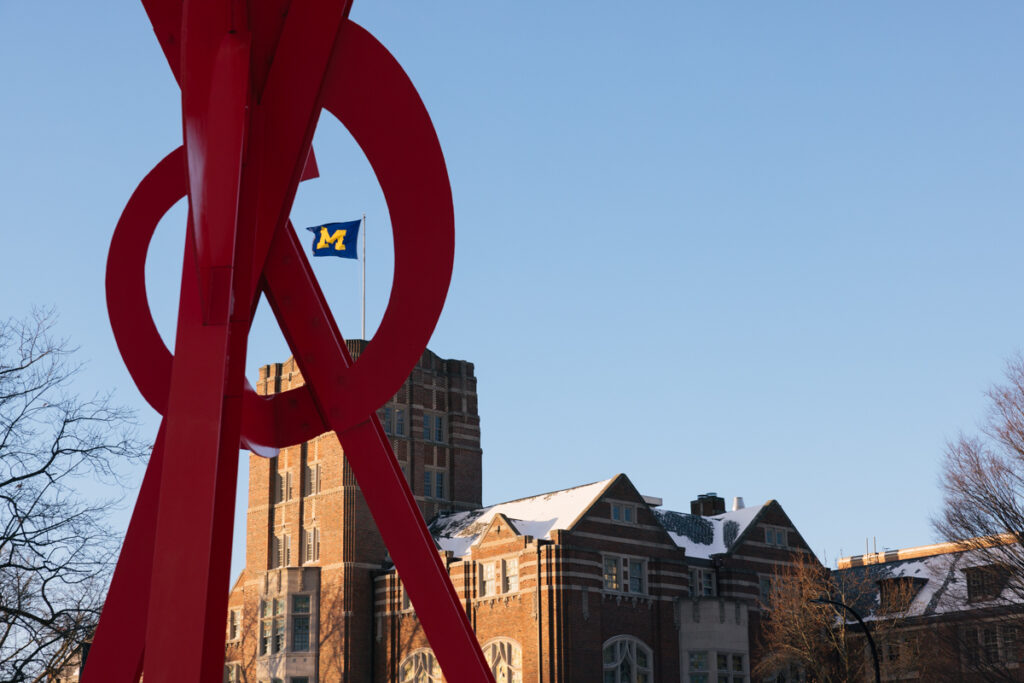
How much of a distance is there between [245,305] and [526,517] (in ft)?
144

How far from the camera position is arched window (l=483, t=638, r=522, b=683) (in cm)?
4950

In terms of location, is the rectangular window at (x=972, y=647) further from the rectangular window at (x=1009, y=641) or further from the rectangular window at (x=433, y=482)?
the rectangular window at (x=433, y=482)

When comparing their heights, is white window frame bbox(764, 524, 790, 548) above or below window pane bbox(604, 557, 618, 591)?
above

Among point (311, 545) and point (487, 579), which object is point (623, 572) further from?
point (311, 545)

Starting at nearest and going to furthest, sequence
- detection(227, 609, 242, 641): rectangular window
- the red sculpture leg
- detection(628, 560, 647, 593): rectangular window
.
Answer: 1. the red sculpture leg
2. detection(628, 560, 647, 593): rectangular window
3. detection(227, 609, 242, 641): rectangular window

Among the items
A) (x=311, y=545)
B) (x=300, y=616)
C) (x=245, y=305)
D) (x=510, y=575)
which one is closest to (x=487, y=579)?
(x=510, y=575)

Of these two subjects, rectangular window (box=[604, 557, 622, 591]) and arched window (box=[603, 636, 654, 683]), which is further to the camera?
rectangular window (box=[604, 557, 622, 591])

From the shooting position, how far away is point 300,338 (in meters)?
13.1

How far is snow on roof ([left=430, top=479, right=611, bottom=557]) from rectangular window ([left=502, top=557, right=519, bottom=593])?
1259 mm

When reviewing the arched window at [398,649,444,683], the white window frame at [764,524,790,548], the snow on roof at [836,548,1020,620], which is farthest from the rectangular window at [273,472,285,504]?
the snow on roof at [836,548,1020,620]

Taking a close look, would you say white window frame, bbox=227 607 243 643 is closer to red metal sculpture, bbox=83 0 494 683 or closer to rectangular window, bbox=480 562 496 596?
rectangular window, bbox=480 562 496 596

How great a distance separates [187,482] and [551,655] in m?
39.8

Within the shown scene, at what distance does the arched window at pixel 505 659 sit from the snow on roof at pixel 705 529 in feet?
33.5

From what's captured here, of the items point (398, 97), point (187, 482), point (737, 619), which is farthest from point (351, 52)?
point (737, 619)
